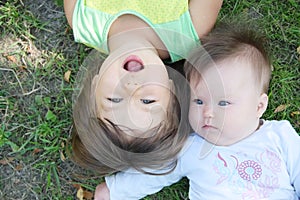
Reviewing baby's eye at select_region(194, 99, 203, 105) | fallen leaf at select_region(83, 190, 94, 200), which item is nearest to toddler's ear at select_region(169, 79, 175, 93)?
baby's eye at select_region(194, 99, 203, 105)

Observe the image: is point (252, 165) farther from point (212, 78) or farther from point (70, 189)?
point (70, 189)

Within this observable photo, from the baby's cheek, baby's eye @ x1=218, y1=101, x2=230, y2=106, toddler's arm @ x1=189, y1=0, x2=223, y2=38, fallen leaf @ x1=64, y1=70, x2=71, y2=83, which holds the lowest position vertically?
fallen leaf @ x1=64, y1=70, x2=71, y2=83

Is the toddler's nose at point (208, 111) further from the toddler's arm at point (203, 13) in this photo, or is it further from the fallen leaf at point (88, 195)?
the fallen leaf at point (88, 195)

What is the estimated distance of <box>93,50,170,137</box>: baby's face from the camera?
6.16ft

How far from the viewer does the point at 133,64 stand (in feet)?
6.34

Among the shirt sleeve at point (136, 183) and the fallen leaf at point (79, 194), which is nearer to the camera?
the shirt sleeve at point (136, 183)

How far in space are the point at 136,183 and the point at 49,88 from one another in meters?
0.64

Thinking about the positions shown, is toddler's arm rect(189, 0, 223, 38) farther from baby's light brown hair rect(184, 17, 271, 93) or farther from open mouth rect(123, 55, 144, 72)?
open mouth rect(123, 55, 144, 72)

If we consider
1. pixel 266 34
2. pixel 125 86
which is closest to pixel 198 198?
pixel 125 86

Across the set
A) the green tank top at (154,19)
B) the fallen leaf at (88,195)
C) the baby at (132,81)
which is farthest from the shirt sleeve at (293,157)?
the fallen leaf at (88,195)

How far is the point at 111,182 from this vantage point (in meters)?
2.23

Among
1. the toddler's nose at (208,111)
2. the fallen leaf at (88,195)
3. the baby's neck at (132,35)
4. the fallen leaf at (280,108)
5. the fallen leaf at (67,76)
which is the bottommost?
the fallen leaf at (88,195)

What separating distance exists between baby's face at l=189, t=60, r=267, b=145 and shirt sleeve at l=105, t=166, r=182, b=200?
0.27 meters

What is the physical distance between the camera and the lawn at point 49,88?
2.33 metres
